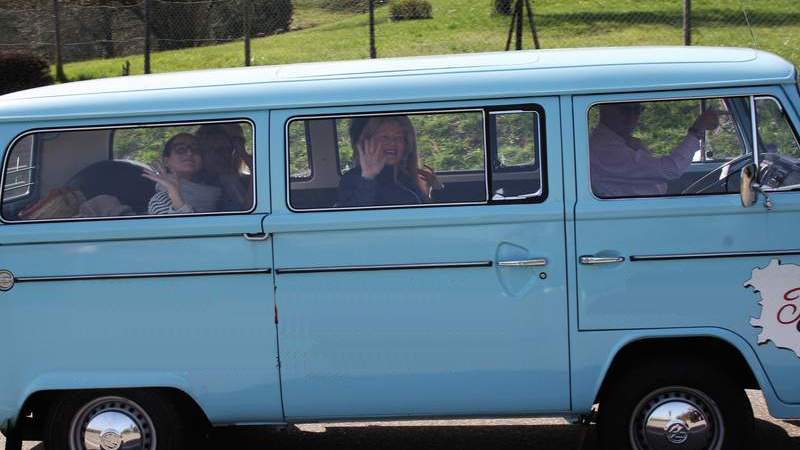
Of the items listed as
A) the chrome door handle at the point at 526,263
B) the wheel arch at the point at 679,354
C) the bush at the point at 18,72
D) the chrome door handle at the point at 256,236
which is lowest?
the wheel arch at the point at 679,354

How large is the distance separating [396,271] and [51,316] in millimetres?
1721

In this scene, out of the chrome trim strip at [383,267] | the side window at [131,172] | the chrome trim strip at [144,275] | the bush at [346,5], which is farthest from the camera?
the bush at [346,5]

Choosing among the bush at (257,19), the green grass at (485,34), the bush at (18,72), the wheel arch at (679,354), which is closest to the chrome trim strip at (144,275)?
the wheel arch at (679,354)

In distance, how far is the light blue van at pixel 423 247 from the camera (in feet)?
16.4

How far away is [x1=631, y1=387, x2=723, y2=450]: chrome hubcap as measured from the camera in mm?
5113

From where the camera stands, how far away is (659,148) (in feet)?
17.1

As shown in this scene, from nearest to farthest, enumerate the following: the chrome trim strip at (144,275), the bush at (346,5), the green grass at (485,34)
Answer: the chrome trim strip at (144,275)
the green grass at (485,34)
the bush at (346,5)

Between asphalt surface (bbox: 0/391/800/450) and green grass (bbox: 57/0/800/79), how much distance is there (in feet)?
42.7

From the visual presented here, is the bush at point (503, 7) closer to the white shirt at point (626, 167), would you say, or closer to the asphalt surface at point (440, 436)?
the asphalt surface at point (440, 436)

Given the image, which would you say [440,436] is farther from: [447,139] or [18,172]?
[18,172]

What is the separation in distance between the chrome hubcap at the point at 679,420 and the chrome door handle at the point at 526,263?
86 centimetres

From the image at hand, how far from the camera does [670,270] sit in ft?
16.3

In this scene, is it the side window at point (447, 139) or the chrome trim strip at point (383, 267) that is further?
the side window at point (447, 139)

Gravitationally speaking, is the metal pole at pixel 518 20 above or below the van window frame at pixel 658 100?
above
